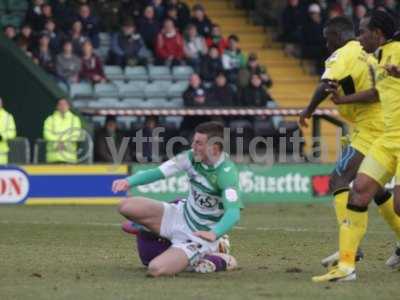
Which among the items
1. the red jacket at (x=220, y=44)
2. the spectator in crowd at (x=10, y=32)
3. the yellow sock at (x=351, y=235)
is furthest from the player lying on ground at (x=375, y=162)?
the red jacket at (x=220, y=44)

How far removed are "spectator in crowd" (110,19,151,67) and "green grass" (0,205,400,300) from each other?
6.62 metres

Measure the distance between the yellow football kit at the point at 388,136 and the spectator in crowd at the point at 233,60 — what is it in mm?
14157

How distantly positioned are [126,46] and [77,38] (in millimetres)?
1187

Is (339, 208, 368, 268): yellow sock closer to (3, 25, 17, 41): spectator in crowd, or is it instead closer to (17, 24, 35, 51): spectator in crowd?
(3, 25, 17, 41): spectator in crowd

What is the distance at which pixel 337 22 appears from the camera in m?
11.7

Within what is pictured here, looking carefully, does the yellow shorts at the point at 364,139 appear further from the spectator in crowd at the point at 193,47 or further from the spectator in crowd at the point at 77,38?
the spectator in crowd at the point at 193,47

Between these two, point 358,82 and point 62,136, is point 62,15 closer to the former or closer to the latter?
point 62,136

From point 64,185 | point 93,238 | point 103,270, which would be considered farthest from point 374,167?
point 64,185

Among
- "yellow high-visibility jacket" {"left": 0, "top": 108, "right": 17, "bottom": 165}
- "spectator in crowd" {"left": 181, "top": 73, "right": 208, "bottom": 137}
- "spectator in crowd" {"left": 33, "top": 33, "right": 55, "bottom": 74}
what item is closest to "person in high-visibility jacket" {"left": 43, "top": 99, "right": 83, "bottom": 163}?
"yellow high-visibility jacket" {"left": 0, "top": 108, "right": 17, "bottom": 165}

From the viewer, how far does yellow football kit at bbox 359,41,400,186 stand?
10.6 m

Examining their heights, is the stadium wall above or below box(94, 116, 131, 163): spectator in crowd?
below

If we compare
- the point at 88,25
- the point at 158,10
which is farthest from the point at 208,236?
the point at 158,10

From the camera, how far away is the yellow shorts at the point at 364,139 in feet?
37.7

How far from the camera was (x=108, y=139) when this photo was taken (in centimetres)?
2228
